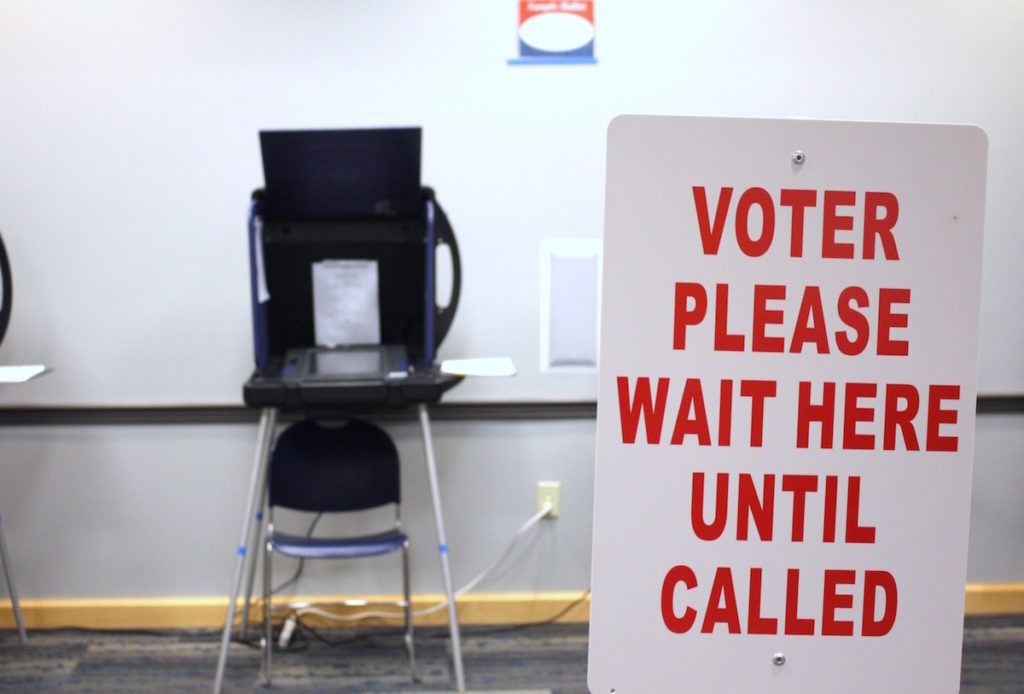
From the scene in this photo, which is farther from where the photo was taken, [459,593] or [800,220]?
[459,593]

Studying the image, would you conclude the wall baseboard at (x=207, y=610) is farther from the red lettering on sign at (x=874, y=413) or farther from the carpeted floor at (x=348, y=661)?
the red lettering on sign at (x=874, y=413)

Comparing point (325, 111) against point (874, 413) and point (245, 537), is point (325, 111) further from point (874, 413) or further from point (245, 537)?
point (874, 413)

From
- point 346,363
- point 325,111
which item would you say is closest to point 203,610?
point 346,363

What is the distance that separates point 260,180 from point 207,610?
4.48ft

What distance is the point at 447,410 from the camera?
2.45 m

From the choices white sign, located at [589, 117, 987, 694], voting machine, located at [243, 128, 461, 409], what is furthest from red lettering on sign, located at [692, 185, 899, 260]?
voting machine, located at [243, 128, 461, 409]

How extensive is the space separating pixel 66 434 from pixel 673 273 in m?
2.27

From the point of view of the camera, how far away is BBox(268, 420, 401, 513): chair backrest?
2.28 metres

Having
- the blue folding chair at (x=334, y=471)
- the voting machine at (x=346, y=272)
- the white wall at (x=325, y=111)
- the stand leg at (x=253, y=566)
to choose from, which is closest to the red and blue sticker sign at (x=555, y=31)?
the white wall at (x=325, y=111)

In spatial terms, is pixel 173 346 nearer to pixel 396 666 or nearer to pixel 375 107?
pixel 375 107

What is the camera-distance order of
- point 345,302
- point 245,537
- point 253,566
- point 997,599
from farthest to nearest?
point 997,599 < point 253,566 < point 345,302 < point 245,537

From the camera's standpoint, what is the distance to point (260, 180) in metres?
2.36

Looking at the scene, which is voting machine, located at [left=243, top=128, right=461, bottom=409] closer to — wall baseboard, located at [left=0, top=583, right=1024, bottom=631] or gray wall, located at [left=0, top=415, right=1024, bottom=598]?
gray wall, located at [left=0, top=415, right=1024, bottom=598]

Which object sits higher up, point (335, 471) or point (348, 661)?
point (335, 471)
